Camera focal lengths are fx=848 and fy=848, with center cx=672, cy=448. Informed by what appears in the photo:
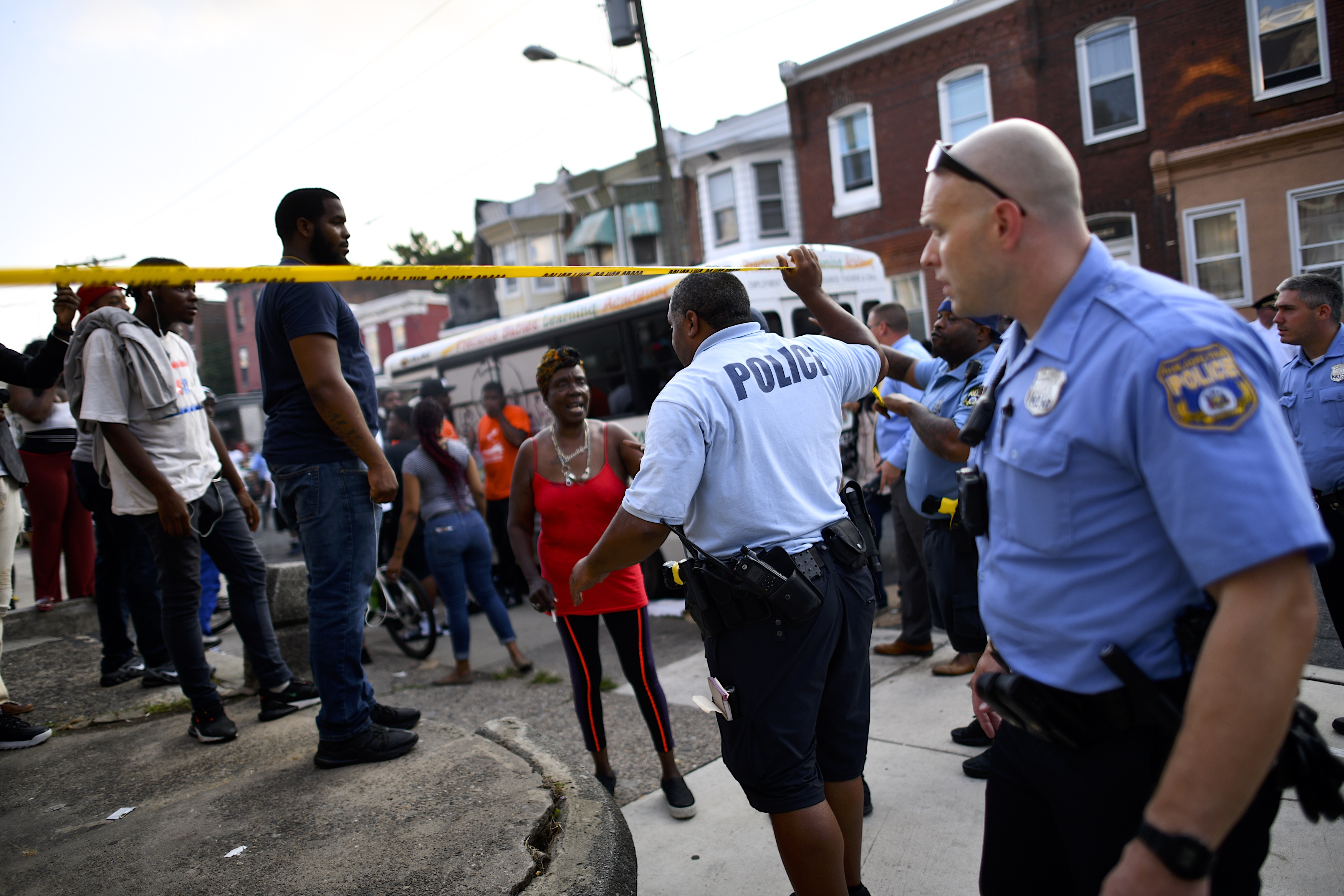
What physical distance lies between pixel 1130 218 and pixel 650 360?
11.0 meters

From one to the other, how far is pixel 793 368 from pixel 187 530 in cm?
264

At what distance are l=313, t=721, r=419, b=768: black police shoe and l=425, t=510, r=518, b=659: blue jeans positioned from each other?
2752 millimetres

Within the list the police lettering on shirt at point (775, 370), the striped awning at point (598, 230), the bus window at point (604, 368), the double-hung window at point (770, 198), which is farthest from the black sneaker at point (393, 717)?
the striped awning at point (598, 230)

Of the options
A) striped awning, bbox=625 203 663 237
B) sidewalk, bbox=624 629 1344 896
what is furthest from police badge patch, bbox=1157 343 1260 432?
striped awning, bbox=625 203 663 237

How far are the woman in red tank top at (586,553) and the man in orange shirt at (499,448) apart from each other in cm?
440

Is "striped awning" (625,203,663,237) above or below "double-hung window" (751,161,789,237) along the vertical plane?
above

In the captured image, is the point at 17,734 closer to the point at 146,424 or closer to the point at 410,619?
the point at 146,424

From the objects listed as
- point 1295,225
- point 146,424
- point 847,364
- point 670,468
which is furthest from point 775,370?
point 1295,225

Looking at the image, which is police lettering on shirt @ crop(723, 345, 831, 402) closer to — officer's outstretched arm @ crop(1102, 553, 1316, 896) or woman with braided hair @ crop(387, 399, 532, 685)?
officer's outstretched arm @ crop(1102, 553, 1316, 896)

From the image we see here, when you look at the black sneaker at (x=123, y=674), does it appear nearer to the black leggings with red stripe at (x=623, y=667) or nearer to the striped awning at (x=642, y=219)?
the black leggings with red stripe at (x=623, y=667)

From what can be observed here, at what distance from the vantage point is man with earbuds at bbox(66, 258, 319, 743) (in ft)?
11.4

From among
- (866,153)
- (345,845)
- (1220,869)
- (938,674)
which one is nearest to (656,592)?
(938,674)

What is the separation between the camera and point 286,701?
12.5ft

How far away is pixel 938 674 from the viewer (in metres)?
4.81
